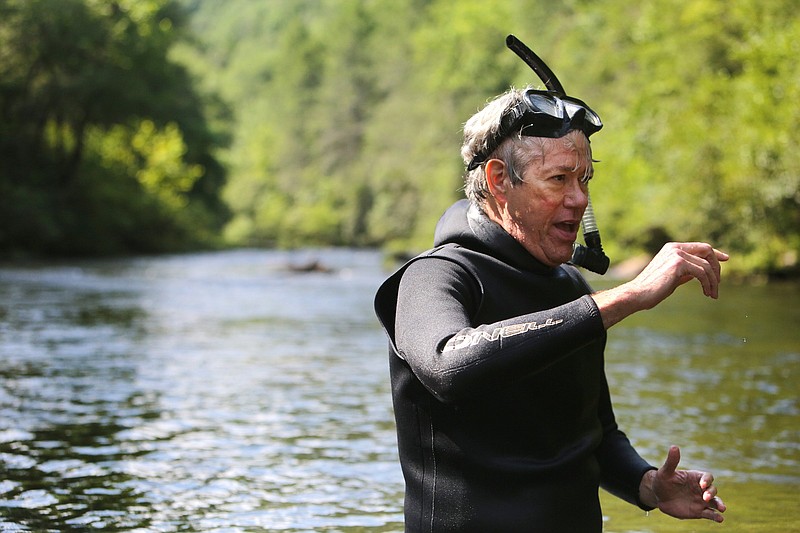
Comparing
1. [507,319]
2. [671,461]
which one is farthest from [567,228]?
[671,461]

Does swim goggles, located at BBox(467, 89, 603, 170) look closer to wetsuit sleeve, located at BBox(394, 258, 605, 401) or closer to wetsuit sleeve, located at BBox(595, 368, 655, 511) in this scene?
wetsuit sleeve, located at BBox(394, 258, 605, 401)

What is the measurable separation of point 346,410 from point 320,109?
351 ft

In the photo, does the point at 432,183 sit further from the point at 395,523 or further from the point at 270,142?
the point at 395,523

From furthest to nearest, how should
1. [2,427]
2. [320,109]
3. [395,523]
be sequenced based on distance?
1. [320,109]
2. [2,427]
3. [395,523]

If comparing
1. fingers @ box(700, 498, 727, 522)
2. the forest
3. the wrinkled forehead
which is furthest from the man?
the forest

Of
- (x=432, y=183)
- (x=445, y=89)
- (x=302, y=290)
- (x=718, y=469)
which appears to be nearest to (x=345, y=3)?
(x=445, y=89)

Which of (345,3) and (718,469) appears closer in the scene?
(718,469)

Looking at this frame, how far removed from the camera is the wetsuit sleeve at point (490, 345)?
2.67 meters

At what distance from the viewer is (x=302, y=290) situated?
31109mm

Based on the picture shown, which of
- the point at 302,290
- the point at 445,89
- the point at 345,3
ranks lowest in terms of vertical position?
the point at 302,290

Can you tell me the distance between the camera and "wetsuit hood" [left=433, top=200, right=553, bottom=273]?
311cm

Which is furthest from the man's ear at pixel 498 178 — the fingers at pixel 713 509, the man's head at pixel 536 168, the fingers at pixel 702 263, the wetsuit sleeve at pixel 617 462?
the fingers at pixel 713 509

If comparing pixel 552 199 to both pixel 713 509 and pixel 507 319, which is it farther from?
pixel 713 509

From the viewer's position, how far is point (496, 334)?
2.69m
